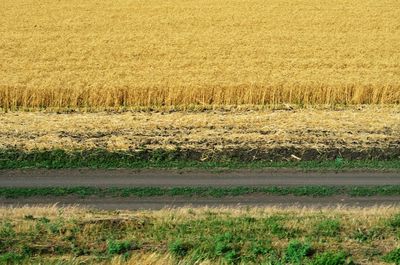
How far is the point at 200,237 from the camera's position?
13305mm

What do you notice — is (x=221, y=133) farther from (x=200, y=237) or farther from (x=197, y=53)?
(x=197, y=53)

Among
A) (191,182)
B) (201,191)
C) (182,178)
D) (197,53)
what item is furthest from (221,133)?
(197,53)

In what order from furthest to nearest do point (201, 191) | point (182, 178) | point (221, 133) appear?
point (221, 133)
point (182, 178)
point (201, 191)

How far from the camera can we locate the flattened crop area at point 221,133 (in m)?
24.0

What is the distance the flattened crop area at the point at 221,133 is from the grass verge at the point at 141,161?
25cm

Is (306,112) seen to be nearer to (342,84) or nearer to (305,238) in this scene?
(342,84)

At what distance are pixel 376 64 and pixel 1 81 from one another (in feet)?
58.4

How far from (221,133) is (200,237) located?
43.9 feet

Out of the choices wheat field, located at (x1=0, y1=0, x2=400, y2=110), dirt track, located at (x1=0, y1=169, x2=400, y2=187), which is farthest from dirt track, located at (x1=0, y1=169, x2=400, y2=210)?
wheat field, located at (x1=0, y1=0, x2=400, y2=110)

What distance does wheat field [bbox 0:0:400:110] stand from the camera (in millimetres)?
34969

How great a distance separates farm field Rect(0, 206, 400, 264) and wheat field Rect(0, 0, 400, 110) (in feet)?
63.2

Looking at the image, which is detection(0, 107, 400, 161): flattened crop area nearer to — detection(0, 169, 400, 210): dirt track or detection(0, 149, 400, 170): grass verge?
detection(0, 149, 400, 170): grass verge

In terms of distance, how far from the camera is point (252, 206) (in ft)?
58.1

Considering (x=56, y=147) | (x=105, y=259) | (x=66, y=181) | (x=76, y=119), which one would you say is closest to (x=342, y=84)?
(x=76, y=119)
